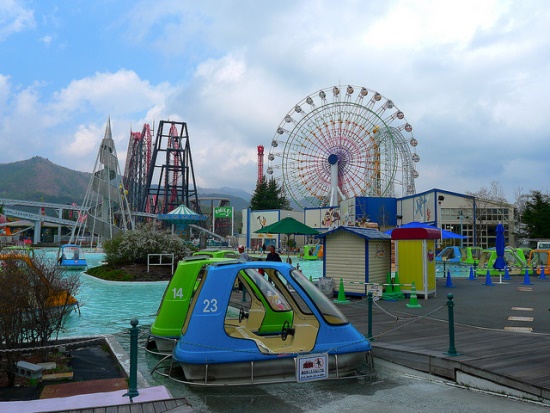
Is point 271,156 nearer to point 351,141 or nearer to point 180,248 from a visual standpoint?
point 351,141

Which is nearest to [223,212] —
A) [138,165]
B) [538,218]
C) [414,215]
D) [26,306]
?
[138,165]

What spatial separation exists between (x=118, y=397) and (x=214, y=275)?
1808 mm

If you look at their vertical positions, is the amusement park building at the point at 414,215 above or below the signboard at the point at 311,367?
above

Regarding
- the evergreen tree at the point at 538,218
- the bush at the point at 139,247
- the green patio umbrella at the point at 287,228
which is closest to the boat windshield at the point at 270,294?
the green patio umbrella at the point at 287,228

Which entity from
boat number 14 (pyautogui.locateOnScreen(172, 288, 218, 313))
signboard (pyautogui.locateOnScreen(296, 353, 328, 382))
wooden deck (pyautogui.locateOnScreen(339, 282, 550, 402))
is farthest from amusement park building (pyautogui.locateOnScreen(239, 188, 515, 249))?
boat number 14 (pyautogui.locateOnScreen(172, 288, 218, 313))

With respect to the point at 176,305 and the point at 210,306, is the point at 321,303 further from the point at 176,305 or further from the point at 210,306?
the point at 176,305

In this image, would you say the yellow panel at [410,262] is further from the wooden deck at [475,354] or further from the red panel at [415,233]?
the wooden deck at [475,354]

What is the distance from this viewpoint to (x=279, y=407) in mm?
5156

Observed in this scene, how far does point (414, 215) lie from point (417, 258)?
28.4 meters

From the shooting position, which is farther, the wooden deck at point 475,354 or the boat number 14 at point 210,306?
the boat number 14 at point 210,306

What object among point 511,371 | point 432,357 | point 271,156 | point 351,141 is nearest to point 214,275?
point 432,357

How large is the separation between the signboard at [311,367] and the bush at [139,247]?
18708 mm

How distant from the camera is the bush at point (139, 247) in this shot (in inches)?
924

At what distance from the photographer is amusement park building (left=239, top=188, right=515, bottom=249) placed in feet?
127
